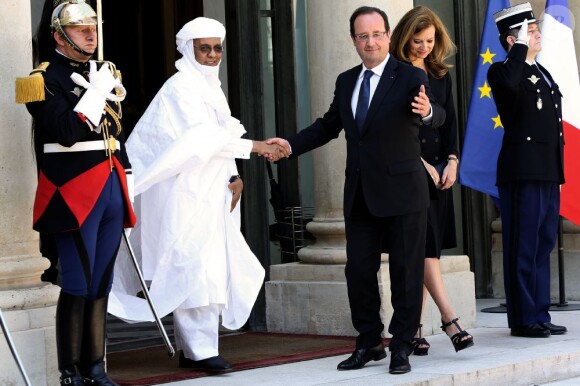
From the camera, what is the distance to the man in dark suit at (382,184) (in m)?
6.77

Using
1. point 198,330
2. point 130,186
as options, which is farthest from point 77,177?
point 198,330

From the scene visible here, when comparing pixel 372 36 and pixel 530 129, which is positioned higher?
pixel 372 36

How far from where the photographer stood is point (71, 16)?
19.9 ft

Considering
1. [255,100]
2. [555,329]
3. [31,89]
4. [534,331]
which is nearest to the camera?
[31,89]

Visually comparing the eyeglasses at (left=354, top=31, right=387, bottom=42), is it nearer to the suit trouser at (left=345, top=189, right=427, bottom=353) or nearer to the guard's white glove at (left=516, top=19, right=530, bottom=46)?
the suit trouser at (left=345, top=189, right=427, bottom=353)

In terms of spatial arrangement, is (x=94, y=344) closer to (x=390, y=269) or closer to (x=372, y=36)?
(x=390, y=269)

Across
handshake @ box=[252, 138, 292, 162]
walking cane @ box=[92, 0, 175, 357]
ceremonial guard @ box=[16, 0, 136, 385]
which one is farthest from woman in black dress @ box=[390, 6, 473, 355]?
ceremonial guard @ box=[16, 0, 136, 385]

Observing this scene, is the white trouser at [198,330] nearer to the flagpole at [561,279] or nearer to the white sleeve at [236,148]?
the white sleeve at [236,148]

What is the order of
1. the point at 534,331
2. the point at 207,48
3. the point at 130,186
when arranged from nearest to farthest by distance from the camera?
the point at 130,186
the point at 207,48
the point at 534,331

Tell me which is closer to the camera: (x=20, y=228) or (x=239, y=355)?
(x=20, y=228)

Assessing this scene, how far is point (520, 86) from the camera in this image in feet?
27.0

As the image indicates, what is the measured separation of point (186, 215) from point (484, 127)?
319cm

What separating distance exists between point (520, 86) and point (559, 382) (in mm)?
1899

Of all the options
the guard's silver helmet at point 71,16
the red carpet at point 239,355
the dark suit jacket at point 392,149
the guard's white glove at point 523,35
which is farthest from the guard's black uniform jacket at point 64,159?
the guard's white glove at point 523,35
